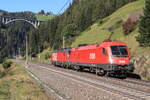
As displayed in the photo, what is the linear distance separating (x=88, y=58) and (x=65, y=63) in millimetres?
14500

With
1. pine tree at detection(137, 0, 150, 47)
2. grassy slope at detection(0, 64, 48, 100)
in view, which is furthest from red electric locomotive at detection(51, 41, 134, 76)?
pine tree at detection(137, 0, 150, 47)

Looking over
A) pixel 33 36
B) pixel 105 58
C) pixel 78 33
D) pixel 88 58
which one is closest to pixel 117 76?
pixel 105 58

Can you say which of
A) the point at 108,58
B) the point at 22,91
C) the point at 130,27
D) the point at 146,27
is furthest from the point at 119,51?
the point at 130,27

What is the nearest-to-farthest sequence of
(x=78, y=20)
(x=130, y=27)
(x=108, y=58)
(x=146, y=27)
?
(x=108, y=58) → (x=146, y=27) → (x=130, y=27) → (x=78, y=20)

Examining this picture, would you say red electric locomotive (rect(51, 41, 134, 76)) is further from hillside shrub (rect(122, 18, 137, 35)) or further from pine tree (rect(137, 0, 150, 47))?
hillside shrub (rect(122, 18, 137, 35))

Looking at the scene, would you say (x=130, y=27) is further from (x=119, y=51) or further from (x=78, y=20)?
(x=78, y=20)

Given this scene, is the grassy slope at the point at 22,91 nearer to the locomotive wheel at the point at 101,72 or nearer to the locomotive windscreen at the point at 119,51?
the locomotive wheel at the point at 101,72

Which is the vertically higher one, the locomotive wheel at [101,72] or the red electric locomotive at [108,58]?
the red electric locomotive at [108,58]

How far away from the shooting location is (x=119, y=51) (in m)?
25.4

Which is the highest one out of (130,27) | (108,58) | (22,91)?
(130,27)

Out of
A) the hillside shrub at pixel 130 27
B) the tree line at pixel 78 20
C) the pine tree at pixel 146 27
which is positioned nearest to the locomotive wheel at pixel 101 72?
the pine tree at pixel 146 27

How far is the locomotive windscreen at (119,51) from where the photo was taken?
82.4ft

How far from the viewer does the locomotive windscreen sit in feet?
82.4

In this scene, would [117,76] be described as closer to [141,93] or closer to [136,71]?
[136,71]
